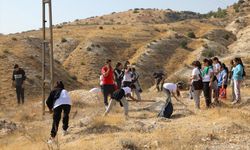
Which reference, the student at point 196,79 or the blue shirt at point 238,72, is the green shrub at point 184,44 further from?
the student at point 196,79

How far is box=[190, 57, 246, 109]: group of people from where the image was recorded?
50.7ft

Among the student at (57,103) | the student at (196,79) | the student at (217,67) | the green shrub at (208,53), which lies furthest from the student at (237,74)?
the green shrub at (208,53)

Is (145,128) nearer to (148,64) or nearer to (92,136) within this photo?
(92,136)

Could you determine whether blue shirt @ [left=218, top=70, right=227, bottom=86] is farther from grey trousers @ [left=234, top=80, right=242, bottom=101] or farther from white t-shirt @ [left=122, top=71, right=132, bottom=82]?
white t-shirt @ [left=122, top=71, right=132, bottom=82]

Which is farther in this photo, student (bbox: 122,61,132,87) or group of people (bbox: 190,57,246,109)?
student (bbox: 122,61,132,87)

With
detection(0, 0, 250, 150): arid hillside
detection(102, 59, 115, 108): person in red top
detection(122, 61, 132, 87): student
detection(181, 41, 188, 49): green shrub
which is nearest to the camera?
detection(0, 0, 250, 150): arid hillside

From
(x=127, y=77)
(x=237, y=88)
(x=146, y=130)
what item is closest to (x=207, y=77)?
(x=237, y=88)

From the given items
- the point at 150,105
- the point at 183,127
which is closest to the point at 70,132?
the point at 183,127

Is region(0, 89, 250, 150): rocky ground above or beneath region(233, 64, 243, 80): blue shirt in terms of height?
beneath

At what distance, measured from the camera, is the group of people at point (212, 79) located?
609 inches

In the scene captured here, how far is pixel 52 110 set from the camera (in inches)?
492

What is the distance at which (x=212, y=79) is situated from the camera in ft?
51.7

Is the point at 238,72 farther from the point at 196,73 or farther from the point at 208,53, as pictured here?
the point at 208,53

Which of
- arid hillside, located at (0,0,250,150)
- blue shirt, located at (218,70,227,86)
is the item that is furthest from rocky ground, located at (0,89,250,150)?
blue shirt, located at (218,70,227,86)
